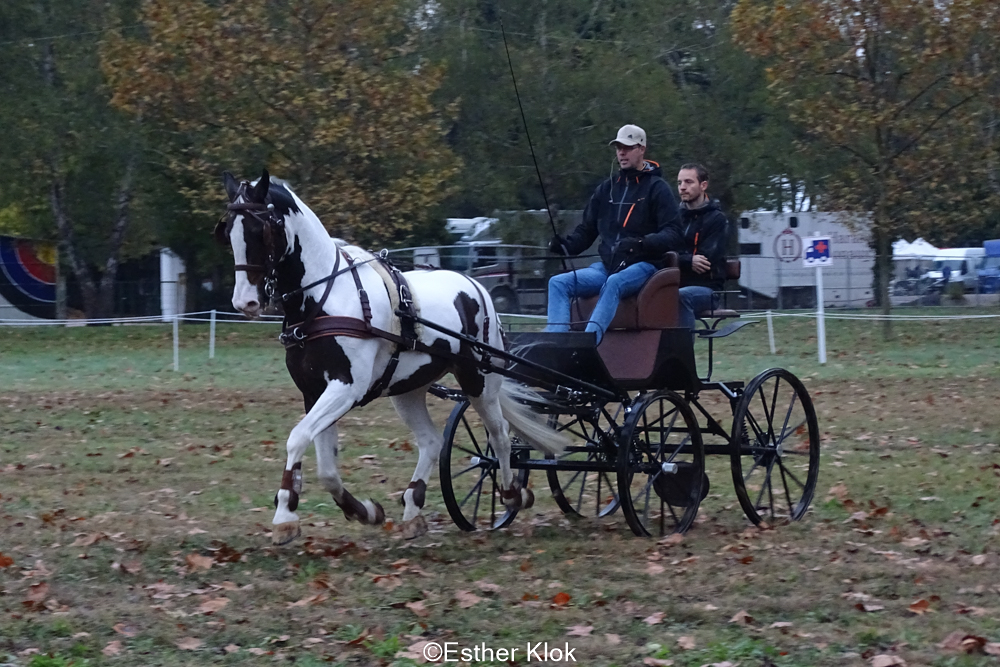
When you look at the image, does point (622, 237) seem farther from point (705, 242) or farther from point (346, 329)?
point (346, 329)

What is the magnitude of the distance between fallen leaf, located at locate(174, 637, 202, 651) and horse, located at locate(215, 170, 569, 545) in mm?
1633

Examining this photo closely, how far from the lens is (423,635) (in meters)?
5.60

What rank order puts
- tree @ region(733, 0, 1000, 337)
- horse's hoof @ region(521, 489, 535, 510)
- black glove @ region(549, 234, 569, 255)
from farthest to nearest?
tree @ region(733, 0, 1000, 337) → horse's hoof @ region(521, 489, 535, 510) → black glove @ region(549, 234, 569, 255)

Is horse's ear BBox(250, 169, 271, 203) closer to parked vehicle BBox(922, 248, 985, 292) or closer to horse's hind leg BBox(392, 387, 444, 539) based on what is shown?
horse's hind leg BBox(392, 387, 444, 539)

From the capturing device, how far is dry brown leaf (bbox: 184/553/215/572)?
22.6 ft

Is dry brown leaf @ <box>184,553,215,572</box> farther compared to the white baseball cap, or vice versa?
the white baseball cap

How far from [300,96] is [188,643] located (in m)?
23.7

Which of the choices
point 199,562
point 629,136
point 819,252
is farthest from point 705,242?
point 819,252

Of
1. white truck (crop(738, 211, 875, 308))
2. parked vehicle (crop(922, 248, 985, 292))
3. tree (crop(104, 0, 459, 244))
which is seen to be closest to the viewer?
tree (crop(104, 0, 459, 244))

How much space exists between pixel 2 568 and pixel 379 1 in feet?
73.2

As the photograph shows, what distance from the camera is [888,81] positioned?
27734 mm

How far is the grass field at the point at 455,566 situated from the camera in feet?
17.9

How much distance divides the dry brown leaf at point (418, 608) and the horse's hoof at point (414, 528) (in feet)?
5.60

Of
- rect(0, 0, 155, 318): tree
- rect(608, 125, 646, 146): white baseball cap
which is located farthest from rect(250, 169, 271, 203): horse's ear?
rect(0, 0, 155, 318): tree
